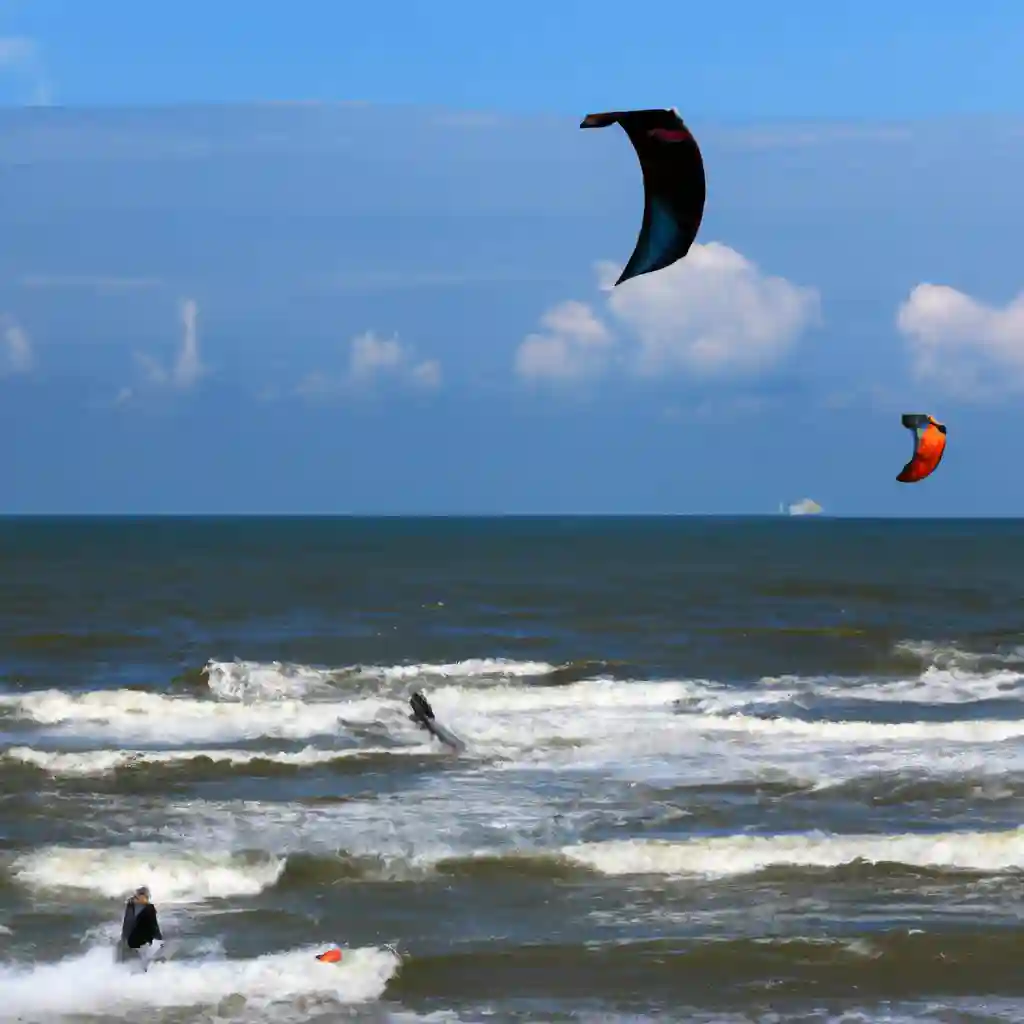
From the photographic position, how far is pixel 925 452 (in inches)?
369

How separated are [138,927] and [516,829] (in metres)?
6.67

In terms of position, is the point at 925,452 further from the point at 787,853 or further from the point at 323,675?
the point at 323,675

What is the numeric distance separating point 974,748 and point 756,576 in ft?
211

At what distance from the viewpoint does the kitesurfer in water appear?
1527 cm

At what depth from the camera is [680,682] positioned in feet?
130

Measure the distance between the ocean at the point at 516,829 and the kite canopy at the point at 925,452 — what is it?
671 centimetres

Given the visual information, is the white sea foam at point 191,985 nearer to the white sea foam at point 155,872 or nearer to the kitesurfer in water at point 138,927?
the kitesurfer in water at point 138,927

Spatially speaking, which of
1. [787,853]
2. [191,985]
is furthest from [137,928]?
[787,853]

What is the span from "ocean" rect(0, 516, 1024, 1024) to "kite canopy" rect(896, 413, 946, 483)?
6705mm

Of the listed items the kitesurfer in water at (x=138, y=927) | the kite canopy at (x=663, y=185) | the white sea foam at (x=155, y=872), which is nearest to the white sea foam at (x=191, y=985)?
the kitesurfer in water at (x=138, y=927)

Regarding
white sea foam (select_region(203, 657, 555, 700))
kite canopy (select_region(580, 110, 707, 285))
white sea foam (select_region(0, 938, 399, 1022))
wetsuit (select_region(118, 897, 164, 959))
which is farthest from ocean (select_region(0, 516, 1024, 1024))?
kite canopy (select_region(580, 110, 707, 285))

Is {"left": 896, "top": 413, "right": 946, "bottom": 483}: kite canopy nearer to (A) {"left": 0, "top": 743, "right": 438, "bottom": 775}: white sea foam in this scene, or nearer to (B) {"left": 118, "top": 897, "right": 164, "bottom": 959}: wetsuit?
(B) {"left": 118, "top": 897, "right": 164, "bottom": 959}: wetsuit

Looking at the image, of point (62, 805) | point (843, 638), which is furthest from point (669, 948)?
point (843, 638)

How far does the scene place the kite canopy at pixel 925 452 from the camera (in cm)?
918
